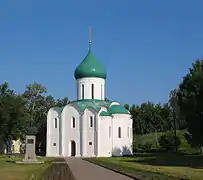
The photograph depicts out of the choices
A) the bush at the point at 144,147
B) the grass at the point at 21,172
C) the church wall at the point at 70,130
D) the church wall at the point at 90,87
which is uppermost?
the church wall at the point at 90,87

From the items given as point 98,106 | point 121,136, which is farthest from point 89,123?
point 121,136

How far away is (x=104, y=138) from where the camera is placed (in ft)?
175

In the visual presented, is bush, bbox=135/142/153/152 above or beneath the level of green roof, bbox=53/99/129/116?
beneath

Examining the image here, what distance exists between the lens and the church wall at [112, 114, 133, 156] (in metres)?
54.5

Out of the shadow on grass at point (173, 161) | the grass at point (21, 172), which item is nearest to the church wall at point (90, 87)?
the shadow on grass at point (173, 161)

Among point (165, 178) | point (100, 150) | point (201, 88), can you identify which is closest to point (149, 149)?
point (100, 150)

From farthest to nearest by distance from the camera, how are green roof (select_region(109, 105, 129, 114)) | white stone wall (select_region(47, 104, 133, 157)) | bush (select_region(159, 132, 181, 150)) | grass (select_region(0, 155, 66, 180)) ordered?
bush (select_region(159, 132, 181, 150)) < green roof (select_region(109, 105, 129, 114)) < white stone wall (select_region(47, 104, 133, 157)) < grass (select_region(0, 155, 66, 180))

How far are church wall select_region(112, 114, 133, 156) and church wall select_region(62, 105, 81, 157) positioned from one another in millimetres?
5081

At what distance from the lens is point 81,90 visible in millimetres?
57844

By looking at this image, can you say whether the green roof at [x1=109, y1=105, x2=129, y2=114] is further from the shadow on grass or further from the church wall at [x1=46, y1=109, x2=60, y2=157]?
the shadow on grass

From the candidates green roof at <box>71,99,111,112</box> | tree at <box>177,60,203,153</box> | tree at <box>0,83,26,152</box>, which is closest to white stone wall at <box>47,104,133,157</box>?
green roof at <box>71,99,111,112</box>

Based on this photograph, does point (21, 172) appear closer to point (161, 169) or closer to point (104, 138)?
point (161, 169)

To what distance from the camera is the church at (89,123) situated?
53.2m

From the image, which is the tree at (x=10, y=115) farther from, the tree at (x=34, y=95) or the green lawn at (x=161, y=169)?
the green lawn at (x=161, y=169)
